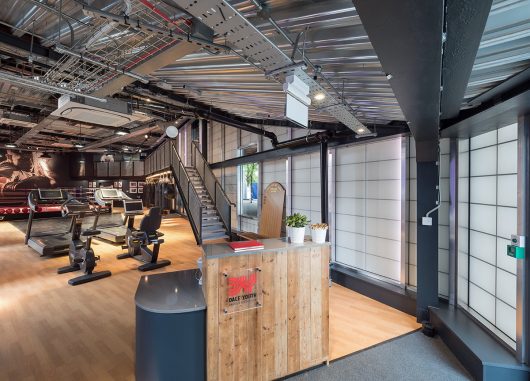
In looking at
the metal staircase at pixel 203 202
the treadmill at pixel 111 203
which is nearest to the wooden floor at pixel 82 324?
the treadmill at pixel 111 203

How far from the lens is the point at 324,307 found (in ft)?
8.75

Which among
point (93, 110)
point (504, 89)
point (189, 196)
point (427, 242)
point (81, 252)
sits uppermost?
Answer: point (93, 110)

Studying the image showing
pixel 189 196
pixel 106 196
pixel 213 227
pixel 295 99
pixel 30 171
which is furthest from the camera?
pixel 30 171

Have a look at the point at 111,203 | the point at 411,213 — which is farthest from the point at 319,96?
the point at 111,203

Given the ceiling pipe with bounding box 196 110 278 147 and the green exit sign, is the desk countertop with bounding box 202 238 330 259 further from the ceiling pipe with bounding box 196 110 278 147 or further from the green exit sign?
the ceiling pipe with bounding box 196 110 278 147

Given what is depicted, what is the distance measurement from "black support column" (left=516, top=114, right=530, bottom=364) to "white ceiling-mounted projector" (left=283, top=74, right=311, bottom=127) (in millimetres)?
2097

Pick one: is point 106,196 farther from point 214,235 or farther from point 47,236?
point 47,236

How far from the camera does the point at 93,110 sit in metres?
4.10

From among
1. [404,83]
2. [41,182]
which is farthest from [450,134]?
[41,182]

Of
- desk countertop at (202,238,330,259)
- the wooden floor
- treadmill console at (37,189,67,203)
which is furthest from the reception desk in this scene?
treadmill console at (37,189,67,203)

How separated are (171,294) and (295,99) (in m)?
2.00

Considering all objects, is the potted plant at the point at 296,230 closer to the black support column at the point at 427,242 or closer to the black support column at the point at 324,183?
the black support column at the point at 427,242

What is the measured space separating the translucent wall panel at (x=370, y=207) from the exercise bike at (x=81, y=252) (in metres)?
4.86

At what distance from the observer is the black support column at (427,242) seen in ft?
11.1
